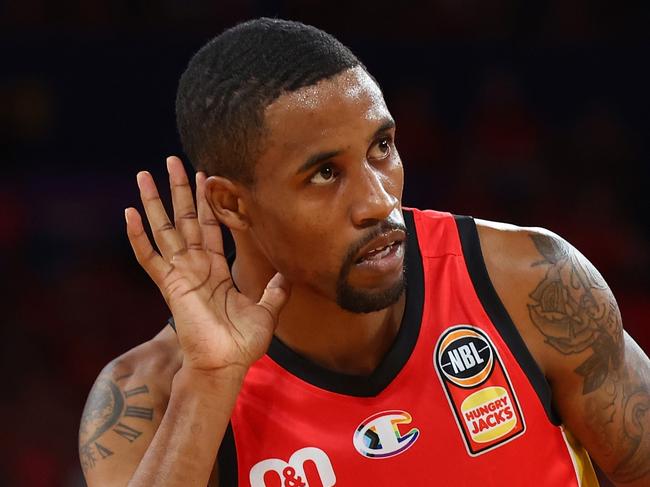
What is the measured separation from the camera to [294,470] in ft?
8.41

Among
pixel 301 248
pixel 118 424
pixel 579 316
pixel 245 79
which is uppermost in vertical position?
pixel 245 79

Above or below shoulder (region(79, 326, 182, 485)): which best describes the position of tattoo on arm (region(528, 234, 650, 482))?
below

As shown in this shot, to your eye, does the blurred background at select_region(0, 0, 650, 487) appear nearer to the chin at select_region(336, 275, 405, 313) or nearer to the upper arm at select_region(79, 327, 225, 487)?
the upper arm at select_region(79, 327, 225, 487)

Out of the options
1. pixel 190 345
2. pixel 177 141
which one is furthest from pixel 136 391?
pixel 177 141

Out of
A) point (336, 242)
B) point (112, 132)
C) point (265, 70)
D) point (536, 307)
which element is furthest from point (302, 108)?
point (112, 132)

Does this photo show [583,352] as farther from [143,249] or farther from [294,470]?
[143,249]

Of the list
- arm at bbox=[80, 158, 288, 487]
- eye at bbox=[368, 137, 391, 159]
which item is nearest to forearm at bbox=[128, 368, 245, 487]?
arm at bbox=[80, 158, 288, 487]

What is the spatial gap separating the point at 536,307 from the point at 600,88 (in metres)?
5.06

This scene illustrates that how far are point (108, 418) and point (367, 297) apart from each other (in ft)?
2.31

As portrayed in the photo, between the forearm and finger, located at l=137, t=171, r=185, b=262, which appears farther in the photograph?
finger, located at l=137, t=171, r=185, b=262

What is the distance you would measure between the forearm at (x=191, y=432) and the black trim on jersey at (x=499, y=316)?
62 centimetres

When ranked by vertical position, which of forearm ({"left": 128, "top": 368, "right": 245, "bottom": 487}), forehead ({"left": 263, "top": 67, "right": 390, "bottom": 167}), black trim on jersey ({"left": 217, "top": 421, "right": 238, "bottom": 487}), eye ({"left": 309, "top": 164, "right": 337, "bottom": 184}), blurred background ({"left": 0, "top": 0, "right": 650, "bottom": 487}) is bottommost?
black trim on jersey ({"left": 217, "top": 421, "right": 238, "bottom": 487})

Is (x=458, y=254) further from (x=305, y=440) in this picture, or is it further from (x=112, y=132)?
(x=112, y=132)

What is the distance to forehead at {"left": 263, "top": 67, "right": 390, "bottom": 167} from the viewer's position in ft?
7.80
